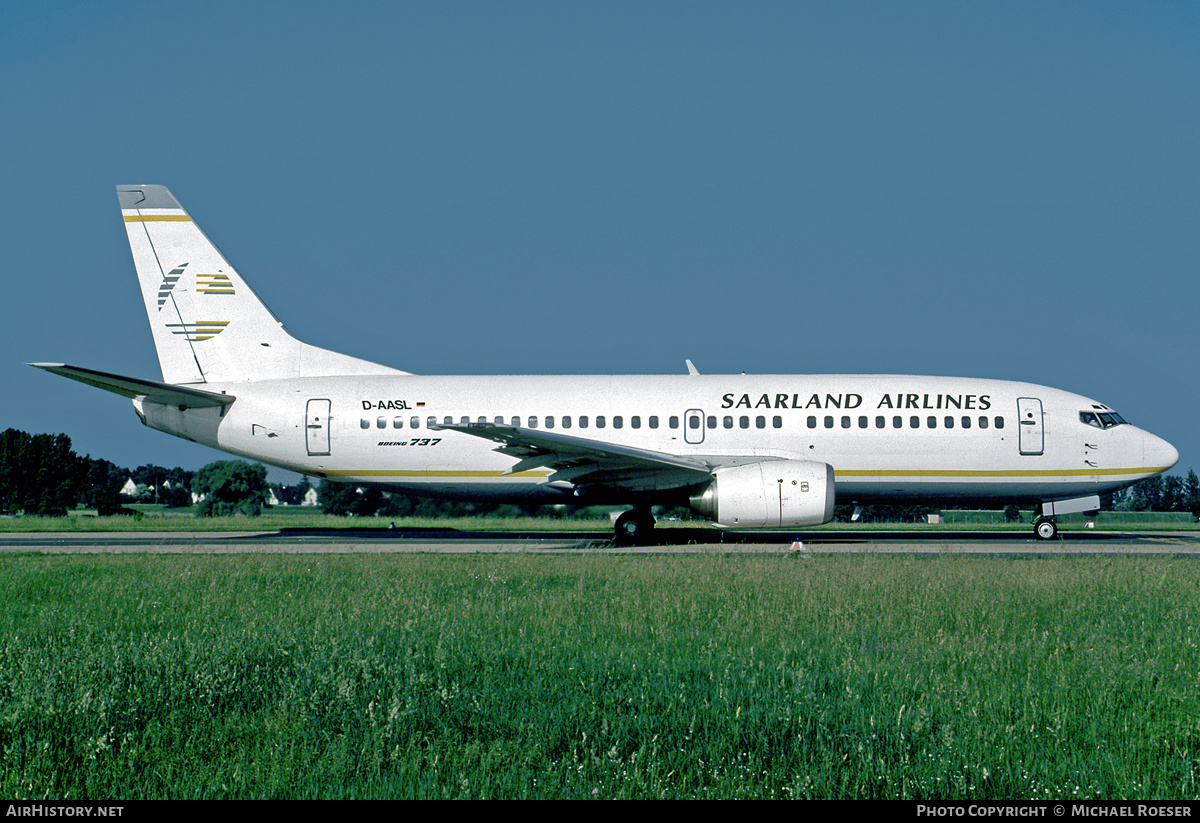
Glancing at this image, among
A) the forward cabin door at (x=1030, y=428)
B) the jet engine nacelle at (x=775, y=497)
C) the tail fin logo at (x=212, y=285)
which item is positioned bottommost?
the jet engine nacelle at (x=775, y=497)

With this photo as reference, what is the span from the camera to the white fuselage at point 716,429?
19.9m

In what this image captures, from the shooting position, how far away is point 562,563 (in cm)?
1362

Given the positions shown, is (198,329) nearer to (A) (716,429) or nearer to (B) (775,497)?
(A) (716,429)

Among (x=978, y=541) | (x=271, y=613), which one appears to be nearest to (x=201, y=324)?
(x=271, y=613)

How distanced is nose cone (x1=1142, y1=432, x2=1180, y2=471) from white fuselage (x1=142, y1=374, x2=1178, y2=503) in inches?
1.1

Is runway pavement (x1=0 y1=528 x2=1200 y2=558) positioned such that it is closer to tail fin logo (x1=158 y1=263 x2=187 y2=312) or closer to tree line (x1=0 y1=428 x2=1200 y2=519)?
tree line (x1=0 y1=428 x2=1200 y2=519)

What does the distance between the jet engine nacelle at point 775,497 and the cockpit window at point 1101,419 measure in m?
6.81

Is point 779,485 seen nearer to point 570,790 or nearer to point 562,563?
point 562,563

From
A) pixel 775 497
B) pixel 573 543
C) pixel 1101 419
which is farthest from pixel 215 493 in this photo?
pixel 1101 419

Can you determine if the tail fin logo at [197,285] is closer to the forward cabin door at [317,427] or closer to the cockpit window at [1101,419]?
the forward cabin door at [317,427]

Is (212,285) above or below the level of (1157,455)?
above

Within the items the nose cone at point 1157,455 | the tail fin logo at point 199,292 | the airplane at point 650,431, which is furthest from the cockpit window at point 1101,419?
the tail fin logo at point 199,292

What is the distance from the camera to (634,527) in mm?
19531

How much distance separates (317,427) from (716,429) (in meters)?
9.28
